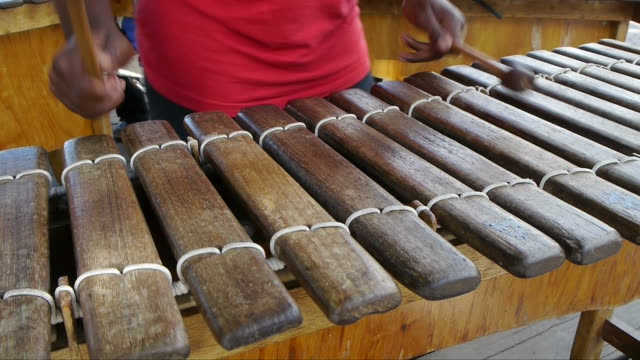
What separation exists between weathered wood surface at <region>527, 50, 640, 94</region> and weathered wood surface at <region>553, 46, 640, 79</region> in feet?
0.09

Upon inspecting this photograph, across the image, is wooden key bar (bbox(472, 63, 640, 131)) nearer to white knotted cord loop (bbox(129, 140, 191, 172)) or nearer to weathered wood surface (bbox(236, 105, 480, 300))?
weathered wood surface (bbox(236, 105, 480, 300))

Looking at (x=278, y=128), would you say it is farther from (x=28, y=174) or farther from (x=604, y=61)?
(x=604, y=61)

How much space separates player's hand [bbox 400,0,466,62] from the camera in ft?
4.32

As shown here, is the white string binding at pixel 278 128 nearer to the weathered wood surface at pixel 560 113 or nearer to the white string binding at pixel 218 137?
the white string binding at pixel 218 137

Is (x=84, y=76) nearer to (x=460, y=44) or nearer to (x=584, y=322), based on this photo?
(x=460, y=44)

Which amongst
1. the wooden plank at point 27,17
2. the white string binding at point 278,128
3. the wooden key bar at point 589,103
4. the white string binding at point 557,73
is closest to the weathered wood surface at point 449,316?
the wooden key bar at point 589,103

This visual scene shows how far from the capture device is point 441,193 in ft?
2.93

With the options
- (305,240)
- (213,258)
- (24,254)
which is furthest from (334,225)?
(24,254)

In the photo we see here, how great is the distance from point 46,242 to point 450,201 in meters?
0.53

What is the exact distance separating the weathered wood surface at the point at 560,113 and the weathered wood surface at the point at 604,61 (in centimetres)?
30

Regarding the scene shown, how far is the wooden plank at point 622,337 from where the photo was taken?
152cm

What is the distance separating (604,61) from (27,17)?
1589 millimetres

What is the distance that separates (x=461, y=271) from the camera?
2.39 ft

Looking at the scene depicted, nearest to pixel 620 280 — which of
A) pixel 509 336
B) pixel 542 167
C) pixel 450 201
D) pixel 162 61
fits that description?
pixel 542 167
